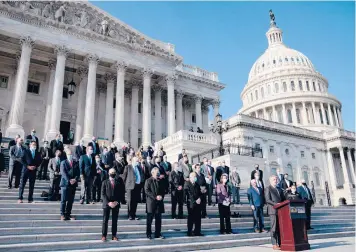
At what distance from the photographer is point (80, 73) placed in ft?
96.3

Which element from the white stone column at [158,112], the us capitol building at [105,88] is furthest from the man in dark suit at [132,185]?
the white stone column at [158,112]

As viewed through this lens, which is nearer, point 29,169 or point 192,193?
point 192,193

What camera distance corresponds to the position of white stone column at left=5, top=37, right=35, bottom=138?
2135 cm

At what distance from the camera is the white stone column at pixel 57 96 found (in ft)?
76.0

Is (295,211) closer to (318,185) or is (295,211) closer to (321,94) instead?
(318,185)

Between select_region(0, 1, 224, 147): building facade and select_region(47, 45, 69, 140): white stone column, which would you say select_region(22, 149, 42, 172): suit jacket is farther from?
select_region(47, 45, 69, 140): white stone column

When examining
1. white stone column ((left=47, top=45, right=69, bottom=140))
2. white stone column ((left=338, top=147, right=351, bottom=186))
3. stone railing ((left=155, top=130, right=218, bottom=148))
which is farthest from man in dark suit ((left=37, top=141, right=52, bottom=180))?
white stone column ((left=338, top=147, right=351, bottom=186))

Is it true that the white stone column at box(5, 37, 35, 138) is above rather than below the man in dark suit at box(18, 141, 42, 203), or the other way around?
above

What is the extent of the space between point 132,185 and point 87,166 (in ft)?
7.17

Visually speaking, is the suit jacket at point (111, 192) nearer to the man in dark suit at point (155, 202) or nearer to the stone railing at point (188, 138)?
the man in dark suit at point (155, 202)

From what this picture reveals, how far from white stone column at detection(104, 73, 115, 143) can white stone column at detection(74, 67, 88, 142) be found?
2288 mm

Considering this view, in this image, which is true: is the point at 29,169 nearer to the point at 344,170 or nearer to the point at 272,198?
the point at 272,198

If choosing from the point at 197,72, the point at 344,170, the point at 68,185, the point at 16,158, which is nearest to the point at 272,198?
the point at 68,185

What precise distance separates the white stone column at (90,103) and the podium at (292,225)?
62.4 ft
